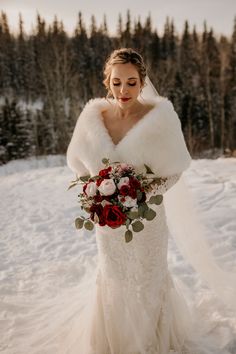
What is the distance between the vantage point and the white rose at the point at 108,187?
210 centimetres

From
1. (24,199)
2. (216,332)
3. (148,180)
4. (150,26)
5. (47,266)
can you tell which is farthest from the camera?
(150,26)

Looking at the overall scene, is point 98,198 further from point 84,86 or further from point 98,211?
point 84,86

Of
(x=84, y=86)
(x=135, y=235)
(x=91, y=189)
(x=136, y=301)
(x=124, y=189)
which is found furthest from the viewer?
(x=84, y=86)

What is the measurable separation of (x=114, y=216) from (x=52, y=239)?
4063 millimetres

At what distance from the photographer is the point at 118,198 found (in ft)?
7.02

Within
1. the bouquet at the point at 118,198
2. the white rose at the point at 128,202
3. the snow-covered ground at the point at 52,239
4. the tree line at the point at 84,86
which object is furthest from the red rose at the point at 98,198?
the tree line at the point at 84,86

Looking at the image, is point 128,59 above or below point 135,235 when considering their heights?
above

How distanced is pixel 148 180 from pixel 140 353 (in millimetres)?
1335

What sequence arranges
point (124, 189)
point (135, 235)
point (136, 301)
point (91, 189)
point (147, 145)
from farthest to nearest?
point (136, 301) → point (135, 235) → point (147, 145) → point (91, 189) → point (124, 189)

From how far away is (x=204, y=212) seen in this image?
610cm

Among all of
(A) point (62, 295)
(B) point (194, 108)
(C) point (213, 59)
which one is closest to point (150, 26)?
(C) point (213, 59)

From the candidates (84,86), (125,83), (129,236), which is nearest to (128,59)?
(125,83)

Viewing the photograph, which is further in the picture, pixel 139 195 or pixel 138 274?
pixel 138 274

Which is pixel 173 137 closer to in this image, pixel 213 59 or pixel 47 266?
pixel 47 266
